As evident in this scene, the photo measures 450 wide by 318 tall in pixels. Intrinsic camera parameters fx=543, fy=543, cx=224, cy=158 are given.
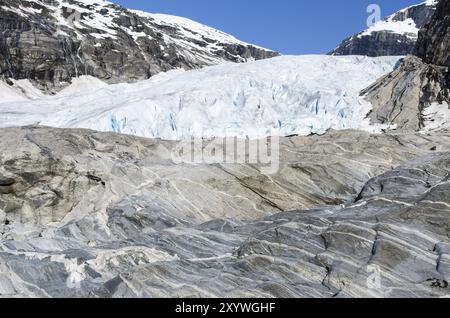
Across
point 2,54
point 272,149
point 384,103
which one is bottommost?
point 272,149

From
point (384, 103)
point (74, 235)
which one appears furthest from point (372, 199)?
point (384, 103)

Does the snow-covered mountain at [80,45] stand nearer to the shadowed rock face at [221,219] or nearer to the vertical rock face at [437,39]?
the vertical rock face at [437,39]

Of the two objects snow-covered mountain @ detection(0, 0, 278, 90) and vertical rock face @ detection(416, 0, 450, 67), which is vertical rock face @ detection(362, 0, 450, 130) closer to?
vertical rock face @ detection(416, 0, 450, 67)

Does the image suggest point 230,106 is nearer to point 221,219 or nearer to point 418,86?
point 418,86

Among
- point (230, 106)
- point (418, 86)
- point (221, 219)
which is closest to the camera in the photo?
point (221, 219)

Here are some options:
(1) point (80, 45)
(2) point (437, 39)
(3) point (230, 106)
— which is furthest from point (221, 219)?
(1) point (80, 45)
